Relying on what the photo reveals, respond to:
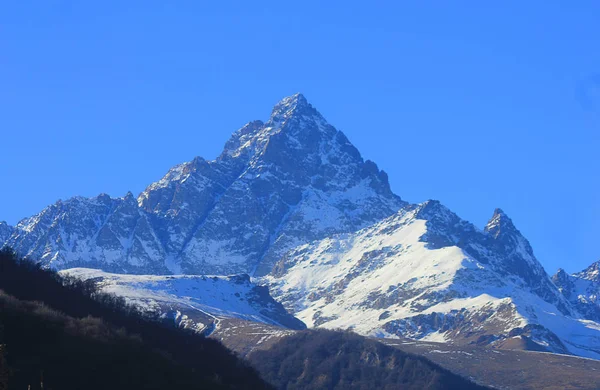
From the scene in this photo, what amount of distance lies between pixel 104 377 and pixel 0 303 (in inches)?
1303

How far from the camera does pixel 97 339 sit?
650ft

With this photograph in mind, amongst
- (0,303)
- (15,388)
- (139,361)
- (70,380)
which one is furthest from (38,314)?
(15,388)

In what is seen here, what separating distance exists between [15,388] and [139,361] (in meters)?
45.3

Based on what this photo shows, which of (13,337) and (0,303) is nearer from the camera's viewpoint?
(13,337)

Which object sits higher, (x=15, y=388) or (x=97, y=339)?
(x=97, y=339)

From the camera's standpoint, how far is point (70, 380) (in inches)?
6570

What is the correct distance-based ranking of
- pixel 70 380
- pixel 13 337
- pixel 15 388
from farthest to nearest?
pixel 13 337, pixel 70 380, pixel 15 388

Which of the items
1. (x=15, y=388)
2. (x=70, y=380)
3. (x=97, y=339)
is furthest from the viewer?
(x=97, y=339)

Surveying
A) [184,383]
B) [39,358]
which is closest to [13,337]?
[39,358]

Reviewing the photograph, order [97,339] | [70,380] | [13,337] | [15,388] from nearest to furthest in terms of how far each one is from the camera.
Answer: [15,388] → [70,380] → [13,337] → [97,339]

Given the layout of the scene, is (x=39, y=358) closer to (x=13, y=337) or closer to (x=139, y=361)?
(x=13, y=337)

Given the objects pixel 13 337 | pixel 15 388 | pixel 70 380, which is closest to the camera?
pixel 15 388

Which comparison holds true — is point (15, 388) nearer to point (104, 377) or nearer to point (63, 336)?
point (104, 377)

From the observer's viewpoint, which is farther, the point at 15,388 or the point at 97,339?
the point at 97,339
